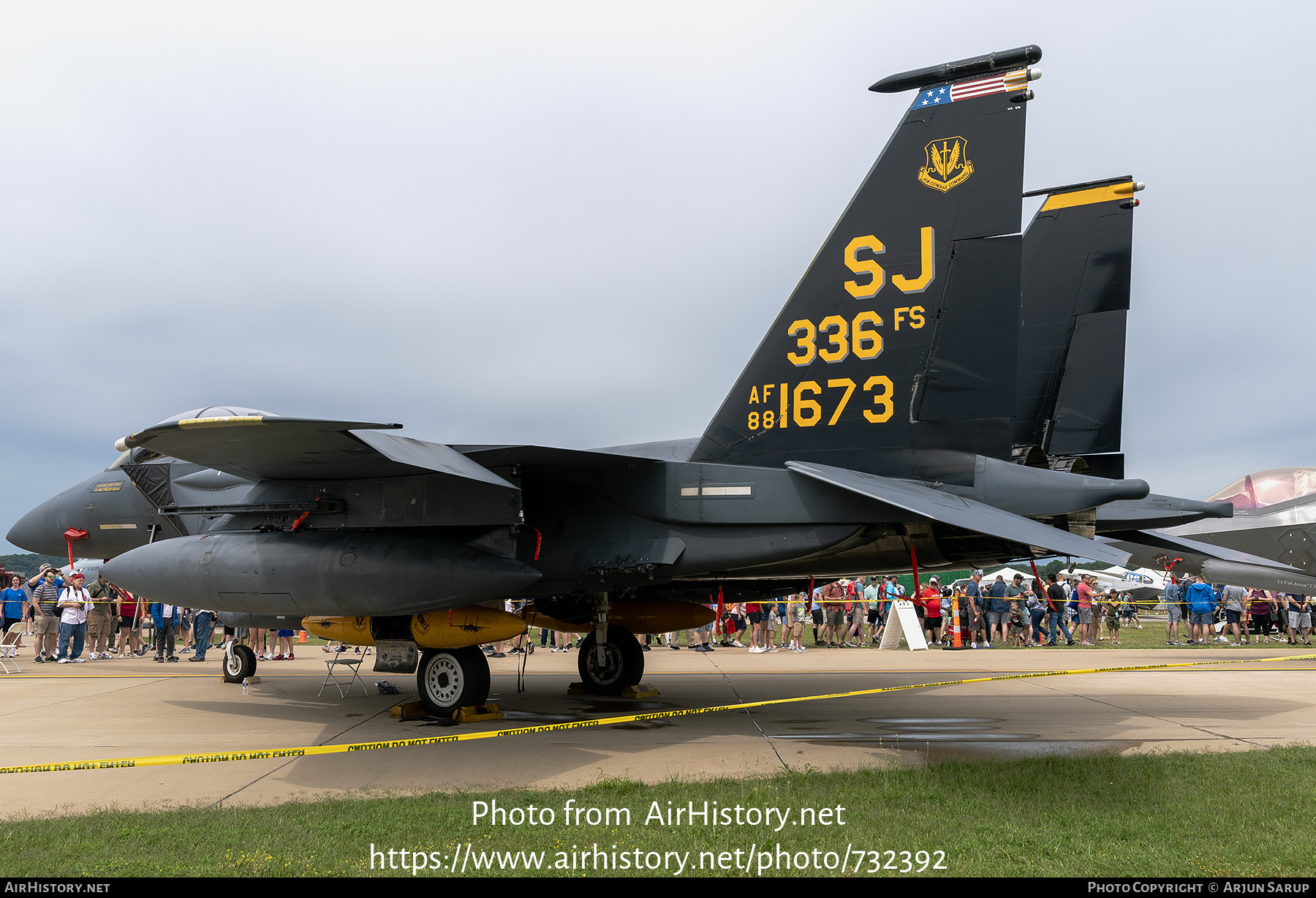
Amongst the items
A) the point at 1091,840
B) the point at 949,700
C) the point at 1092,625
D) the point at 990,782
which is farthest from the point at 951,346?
the point at 1092,625

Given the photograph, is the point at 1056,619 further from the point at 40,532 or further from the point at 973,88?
the point at 40,532

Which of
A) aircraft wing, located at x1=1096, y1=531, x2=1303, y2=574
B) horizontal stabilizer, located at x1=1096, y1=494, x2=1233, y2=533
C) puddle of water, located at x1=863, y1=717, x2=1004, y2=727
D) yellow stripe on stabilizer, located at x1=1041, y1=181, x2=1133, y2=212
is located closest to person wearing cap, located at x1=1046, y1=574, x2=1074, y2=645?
aircraft wing, located at x1=1096, y1=531, x2=1303, y2=574

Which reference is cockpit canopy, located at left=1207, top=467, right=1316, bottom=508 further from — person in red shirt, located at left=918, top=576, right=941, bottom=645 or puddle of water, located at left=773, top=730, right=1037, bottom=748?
puddle of water, located at left=773, top=730, right=1037, bottom=748

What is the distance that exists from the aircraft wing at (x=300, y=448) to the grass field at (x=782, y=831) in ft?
8.05

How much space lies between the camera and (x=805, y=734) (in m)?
7.64

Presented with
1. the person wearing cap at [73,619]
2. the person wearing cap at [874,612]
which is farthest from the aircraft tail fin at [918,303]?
the person wearing cap at [874,612]

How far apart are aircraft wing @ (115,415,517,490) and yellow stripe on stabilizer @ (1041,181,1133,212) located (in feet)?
27.6

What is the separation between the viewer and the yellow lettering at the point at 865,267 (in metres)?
7.38

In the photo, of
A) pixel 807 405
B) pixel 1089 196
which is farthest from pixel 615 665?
pixel 1089 196

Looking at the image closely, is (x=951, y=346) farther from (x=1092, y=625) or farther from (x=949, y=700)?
(x=1092, y=625)

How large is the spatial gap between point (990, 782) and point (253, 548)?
6.66 meters

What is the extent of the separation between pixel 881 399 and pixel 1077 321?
5.10 m

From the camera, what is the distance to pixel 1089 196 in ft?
35.4

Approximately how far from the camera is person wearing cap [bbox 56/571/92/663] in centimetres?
1520
